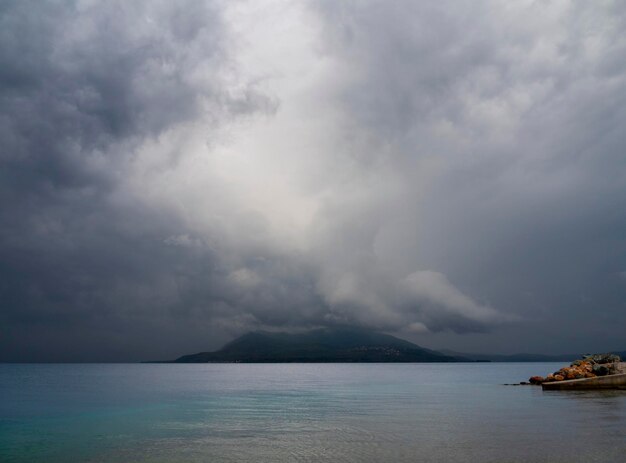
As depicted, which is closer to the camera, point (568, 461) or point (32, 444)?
point (568, 461)

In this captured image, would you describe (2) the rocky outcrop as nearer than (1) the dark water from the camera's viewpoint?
No

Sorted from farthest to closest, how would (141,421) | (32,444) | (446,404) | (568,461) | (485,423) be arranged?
(446,404) → (141,421) → (485,423) → (32,444) → (568,461)

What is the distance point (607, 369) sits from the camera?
234 ft

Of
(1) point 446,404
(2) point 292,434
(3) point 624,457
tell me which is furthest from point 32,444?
(1) point 446,404

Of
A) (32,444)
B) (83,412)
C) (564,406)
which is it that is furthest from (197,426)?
(564,406)

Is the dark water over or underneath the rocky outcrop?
underneath

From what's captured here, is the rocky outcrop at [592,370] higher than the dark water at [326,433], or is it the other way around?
the rocky outcrop at [592,370]

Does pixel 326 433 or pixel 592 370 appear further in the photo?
pixel 592 370

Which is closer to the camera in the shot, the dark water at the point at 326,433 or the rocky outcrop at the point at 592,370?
the dark water at the point at 326,433

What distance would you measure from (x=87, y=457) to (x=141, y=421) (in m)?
16.8

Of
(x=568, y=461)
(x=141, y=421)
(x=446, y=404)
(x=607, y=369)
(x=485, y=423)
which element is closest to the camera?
(x=568, y=461)

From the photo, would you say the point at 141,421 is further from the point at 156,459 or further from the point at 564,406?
the point at 564,406

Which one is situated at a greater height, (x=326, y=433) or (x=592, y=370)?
(x=592, y=370)

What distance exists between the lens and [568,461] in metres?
24.2
